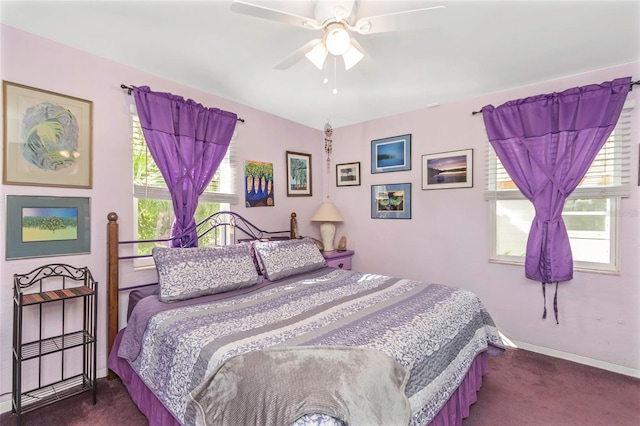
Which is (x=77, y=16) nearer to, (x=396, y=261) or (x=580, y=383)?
(x=396, y=261)

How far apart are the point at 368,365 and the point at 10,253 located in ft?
7.88

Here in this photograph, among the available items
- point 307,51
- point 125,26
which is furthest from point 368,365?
point 125,26

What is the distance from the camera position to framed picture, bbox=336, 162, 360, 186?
4066 mm

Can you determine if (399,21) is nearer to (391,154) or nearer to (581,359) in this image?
(391,154)

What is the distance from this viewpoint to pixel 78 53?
2.26 m

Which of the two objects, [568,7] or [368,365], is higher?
[568,7]

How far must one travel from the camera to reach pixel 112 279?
233cm

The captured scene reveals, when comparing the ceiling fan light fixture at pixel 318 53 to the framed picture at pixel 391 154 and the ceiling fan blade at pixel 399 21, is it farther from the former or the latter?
the framed picture at pixel 391 154

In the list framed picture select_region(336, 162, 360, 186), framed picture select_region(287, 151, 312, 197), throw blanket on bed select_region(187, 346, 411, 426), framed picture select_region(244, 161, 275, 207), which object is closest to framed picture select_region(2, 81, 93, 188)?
framed picture select_region(244, 161, 275, 207)

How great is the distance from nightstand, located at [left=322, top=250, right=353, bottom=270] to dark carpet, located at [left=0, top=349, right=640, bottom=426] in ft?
6.23

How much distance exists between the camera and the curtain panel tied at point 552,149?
2477 mm

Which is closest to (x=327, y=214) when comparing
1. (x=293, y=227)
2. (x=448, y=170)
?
(x=293, y=227)

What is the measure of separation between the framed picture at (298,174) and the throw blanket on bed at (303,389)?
9.12 feet

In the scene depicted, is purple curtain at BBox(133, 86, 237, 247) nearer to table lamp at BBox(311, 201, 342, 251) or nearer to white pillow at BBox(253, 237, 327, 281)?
white pillow at BBox(253, 237, 327, 281)
